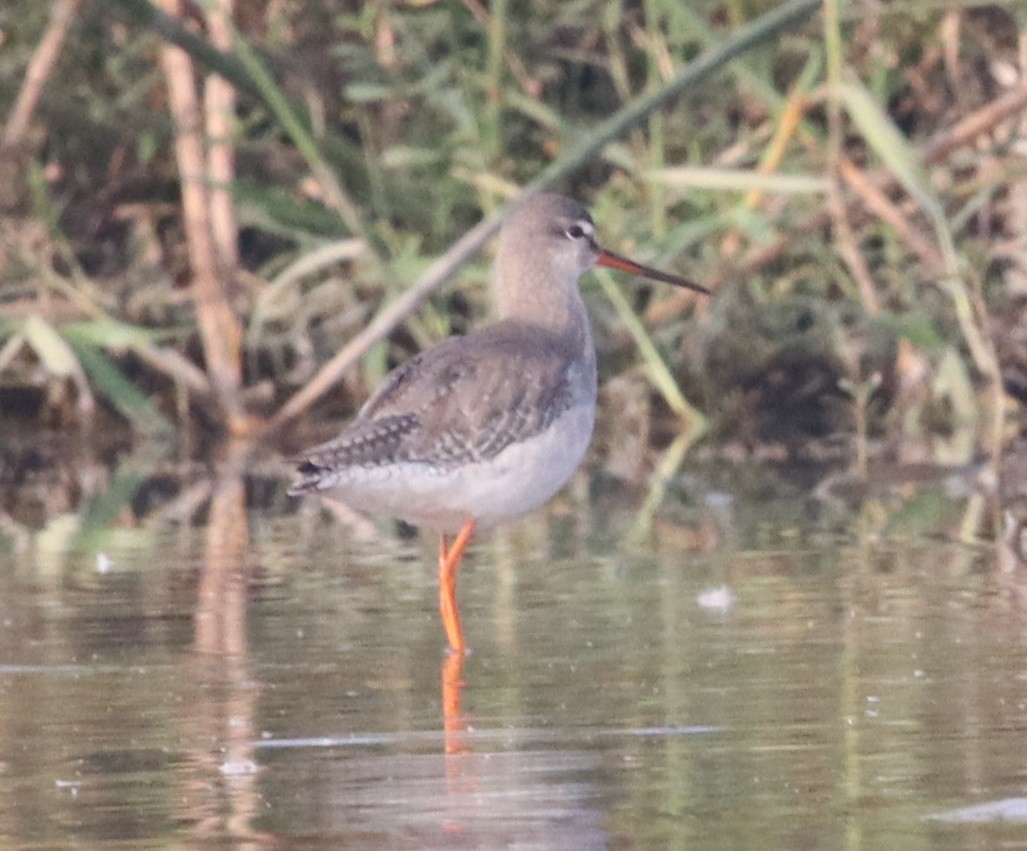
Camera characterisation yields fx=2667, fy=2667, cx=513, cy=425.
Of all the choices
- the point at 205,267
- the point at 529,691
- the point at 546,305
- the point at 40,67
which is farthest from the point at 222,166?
the point at 529,691

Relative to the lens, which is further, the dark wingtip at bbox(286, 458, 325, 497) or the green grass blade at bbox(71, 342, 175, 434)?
the green grass blade at bbox(71, 342, 175, 434)

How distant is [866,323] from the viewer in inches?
453

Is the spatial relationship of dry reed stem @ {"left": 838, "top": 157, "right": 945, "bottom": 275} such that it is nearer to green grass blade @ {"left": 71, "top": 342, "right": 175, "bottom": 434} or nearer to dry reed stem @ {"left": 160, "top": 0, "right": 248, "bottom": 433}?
dry reed stem @ {"left": 160, "top": 0, "right": 248, "bottom": 433}

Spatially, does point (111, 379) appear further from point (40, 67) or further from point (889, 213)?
point (889, 213)

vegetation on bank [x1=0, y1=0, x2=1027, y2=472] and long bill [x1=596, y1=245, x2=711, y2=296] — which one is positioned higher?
vegetation on bank [x1=0, y1=0, x2=1027, y2=472]

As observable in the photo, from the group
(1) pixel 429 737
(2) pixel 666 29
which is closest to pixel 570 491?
(2) pixel 666 29

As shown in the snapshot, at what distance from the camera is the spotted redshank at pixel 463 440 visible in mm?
6598

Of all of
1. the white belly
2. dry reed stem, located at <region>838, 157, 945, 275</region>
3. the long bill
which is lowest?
the white belly

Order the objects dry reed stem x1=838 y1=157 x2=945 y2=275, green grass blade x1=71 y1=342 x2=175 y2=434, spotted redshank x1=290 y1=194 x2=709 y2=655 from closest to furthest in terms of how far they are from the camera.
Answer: spotted redshank x1=290 y1=194 x2=709 y2=655, dry reed stem x1=838 y1=157 x2=945 y2=275, green grass blade x1=71 y1=342 x2=175 y2=434

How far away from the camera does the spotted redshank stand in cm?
660

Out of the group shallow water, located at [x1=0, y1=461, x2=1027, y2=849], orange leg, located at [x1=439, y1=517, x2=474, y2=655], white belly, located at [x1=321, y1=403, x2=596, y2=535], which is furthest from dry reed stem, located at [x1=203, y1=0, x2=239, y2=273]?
white belly, located at [x1=321, y1=403, x2=596, y2=535]

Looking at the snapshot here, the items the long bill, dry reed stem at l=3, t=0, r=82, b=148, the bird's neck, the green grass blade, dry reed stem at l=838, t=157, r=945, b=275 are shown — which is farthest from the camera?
dry reed stem at l=3, t=0, r=82, b=148

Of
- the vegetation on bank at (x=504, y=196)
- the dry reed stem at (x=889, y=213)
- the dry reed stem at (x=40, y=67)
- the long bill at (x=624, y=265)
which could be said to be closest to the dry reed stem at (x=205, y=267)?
the vegetation on bank at (x=504, y=196)

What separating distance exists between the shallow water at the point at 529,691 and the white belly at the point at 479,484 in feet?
0.92
